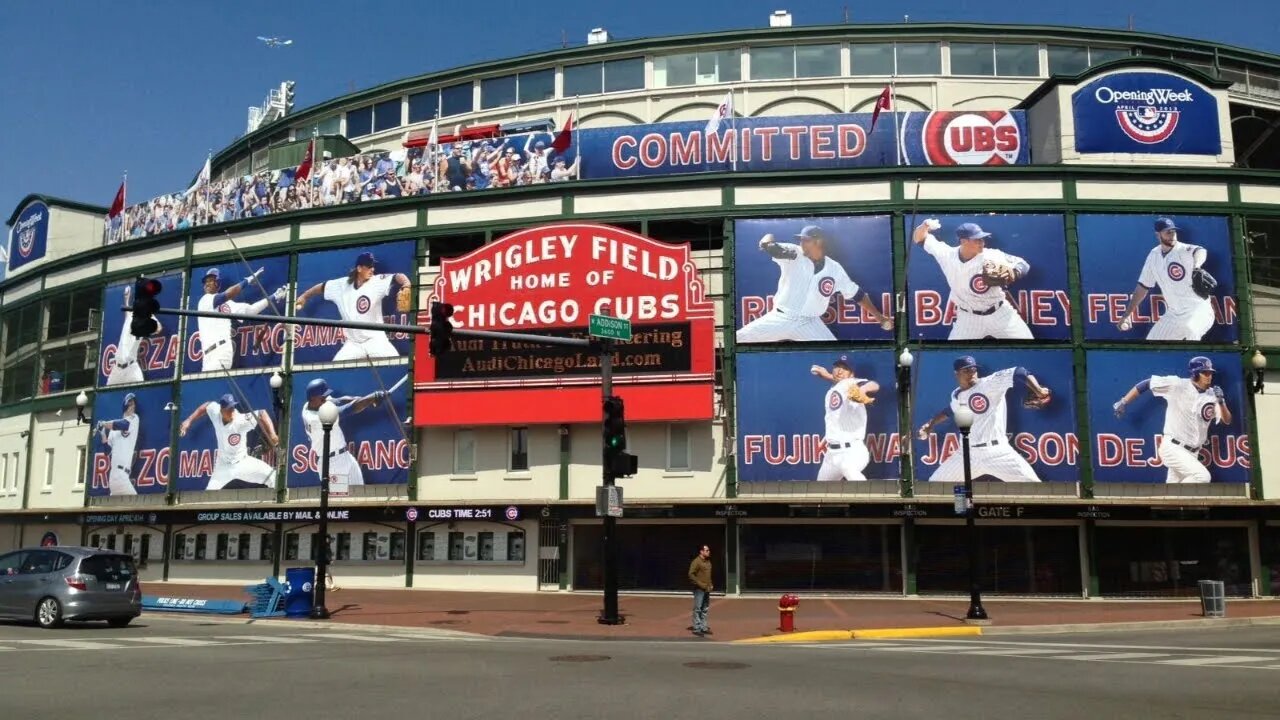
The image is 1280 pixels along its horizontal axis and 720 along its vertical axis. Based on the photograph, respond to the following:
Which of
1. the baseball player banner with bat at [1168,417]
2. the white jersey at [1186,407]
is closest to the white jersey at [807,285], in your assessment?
the baseball player banner with bat at [1168,417]

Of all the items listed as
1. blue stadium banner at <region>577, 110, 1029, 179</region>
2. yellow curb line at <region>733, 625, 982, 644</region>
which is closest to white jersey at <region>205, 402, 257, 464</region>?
blue stadium banner at <region>577, 110, 1029, 179</region>

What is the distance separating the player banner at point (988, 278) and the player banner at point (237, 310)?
2214 centimetres

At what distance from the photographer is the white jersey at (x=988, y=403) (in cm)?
3388

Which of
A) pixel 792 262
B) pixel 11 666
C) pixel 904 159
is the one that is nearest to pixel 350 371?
pixel 792 262

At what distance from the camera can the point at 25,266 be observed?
50.7 meters

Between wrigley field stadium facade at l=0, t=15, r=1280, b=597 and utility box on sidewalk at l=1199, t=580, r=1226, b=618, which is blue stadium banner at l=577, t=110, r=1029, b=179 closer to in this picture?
wrigley field stadium facade at l=0, t=15, r=1280, b=597

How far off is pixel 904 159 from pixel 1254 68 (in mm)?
24294

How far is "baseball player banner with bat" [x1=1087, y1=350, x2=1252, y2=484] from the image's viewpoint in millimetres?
33625

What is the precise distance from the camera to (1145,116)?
120ft

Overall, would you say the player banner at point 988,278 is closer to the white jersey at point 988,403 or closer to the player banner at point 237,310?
the white jersey at point 988,403

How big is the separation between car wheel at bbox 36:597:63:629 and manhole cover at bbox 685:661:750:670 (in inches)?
534

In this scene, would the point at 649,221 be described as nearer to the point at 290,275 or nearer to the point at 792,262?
the point at 792,262

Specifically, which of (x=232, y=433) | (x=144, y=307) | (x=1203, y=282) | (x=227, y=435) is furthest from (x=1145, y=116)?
(x=227, y=435)

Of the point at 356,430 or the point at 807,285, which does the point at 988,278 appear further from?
the point at 356,430
